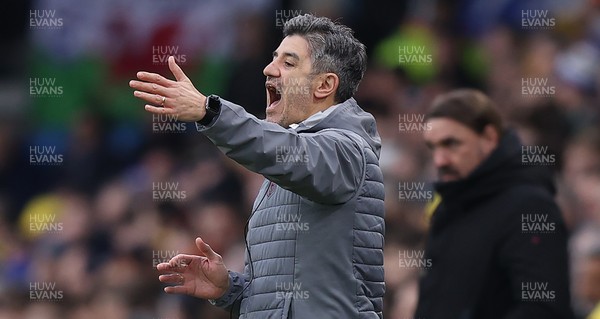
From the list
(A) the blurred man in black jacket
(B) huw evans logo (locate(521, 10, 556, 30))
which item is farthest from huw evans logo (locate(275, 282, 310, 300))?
(B) huw evans logo (locate(521, 10, 556, 30))

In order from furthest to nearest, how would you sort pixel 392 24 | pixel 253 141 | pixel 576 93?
pixel 392 24 < pixel 576 93 < pixel 253 141

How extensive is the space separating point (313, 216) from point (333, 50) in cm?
63

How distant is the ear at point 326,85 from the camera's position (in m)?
4.29

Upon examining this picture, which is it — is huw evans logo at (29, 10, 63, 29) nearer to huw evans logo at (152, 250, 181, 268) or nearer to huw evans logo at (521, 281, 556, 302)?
huw evans logo at (152, 250, 181, 268)

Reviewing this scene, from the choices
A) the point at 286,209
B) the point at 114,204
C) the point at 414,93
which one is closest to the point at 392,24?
the point at 414,93

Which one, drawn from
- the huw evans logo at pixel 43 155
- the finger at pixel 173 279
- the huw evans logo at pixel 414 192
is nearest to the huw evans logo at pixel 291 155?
the finger at pixel 173 279

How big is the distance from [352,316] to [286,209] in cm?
39

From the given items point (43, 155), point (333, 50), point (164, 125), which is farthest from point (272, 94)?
point (43, 155)

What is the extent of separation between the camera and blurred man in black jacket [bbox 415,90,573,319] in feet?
15.8

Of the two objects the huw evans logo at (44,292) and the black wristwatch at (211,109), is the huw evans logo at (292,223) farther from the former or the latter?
the huw evans logo at (44,292)

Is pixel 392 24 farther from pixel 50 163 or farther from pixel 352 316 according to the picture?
pixel 352 316

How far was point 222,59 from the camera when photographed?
10.4 m

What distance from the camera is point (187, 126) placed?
9.98m

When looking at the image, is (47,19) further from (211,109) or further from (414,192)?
(211,109)
